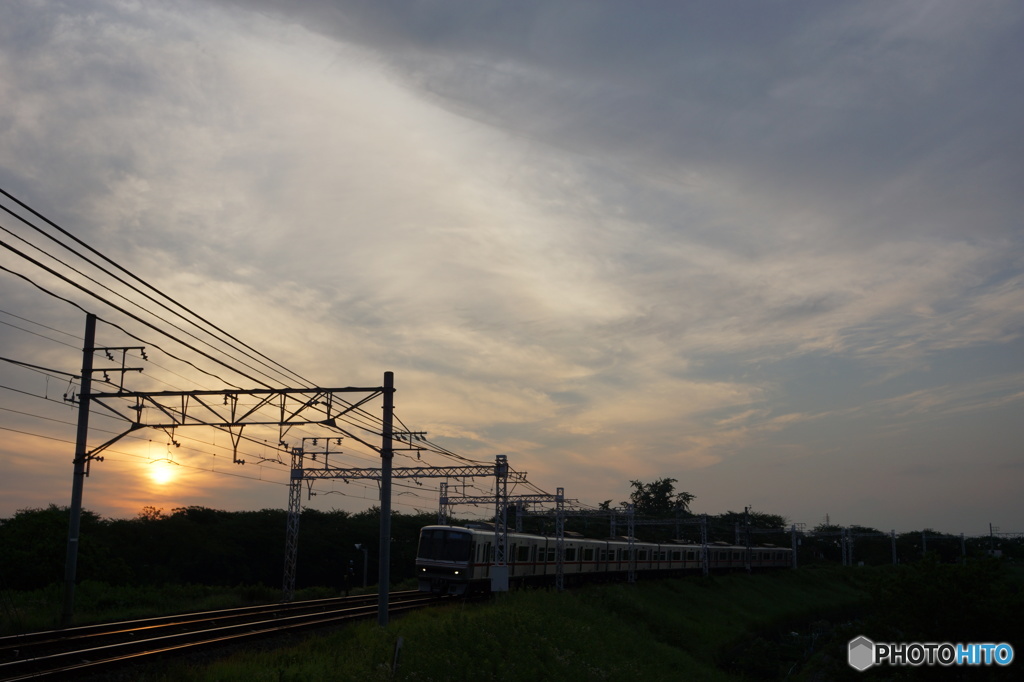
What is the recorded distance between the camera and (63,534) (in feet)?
123

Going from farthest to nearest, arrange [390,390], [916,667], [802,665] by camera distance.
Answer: [802,665], [916,667], [390,390]

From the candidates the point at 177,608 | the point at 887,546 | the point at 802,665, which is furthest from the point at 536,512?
the point at 887,546

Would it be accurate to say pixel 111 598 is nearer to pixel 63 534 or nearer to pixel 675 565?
pixel 63 534

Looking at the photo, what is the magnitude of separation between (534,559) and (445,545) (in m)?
8.84

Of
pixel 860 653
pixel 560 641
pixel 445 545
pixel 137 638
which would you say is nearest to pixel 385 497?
pixel 137 638

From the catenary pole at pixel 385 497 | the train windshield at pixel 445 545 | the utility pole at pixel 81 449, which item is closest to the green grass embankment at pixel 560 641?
the catenary pole at pixel 385 497

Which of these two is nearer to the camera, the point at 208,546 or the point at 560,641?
the point at 560,641

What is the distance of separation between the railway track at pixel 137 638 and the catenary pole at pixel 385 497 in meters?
2.03

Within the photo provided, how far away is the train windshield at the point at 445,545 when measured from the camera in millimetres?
33094

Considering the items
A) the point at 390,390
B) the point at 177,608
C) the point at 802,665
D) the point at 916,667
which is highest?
the point at 390,390

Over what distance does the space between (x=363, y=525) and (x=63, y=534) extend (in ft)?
119

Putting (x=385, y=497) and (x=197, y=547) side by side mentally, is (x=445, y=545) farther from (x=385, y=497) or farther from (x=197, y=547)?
(x=197, y=547)

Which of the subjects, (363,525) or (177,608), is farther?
(363,525)

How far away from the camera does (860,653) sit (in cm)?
3253
